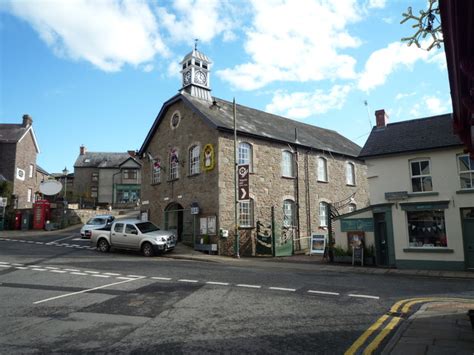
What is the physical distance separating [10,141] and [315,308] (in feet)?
142

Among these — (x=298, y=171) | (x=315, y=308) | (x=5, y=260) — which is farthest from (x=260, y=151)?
(x=315, y=308)

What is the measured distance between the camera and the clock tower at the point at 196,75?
1045 inches

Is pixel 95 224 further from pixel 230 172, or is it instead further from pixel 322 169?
pixel 322 169

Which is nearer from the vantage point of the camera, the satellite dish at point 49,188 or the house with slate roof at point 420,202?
the house with slate roof at point 420,202

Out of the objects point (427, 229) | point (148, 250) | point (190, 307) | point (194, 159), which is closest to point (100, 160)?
point (194, 159)

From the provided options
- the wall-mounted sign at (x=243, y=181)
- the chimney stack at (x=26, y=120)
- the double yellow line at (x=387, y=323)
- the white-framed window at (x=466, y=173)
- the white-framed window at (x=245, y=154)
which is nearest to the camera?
the double yellow line at (x=387, y=323)

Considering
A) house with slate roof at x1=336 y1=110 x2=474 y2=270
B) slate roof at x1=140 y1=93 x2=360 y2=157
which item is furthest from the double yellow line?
slate roof at x1=140 y1=93 x2=360 y2=157

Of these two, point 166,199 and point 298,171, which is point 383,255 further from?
point 166,199

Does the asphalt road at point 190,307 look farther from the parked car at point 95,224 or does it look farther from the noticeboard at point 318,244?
the parked car at point 95,224

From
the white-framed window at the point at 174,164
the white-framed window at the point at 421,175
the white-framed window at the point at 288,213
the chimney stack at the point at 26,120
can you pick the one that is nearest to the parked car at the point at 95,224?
the white-framed window at the point at 174,164

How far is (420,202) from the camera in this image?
1606 cm

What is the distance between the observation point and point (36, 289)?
9.83 meters

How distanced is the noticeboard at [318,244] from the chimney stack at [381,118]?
6.92 metres

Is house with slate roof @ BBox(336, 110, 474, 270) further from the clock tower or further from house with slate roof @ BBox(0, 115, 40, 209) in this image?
house with slate roof @ BBox(0, 115, 40, 209)
